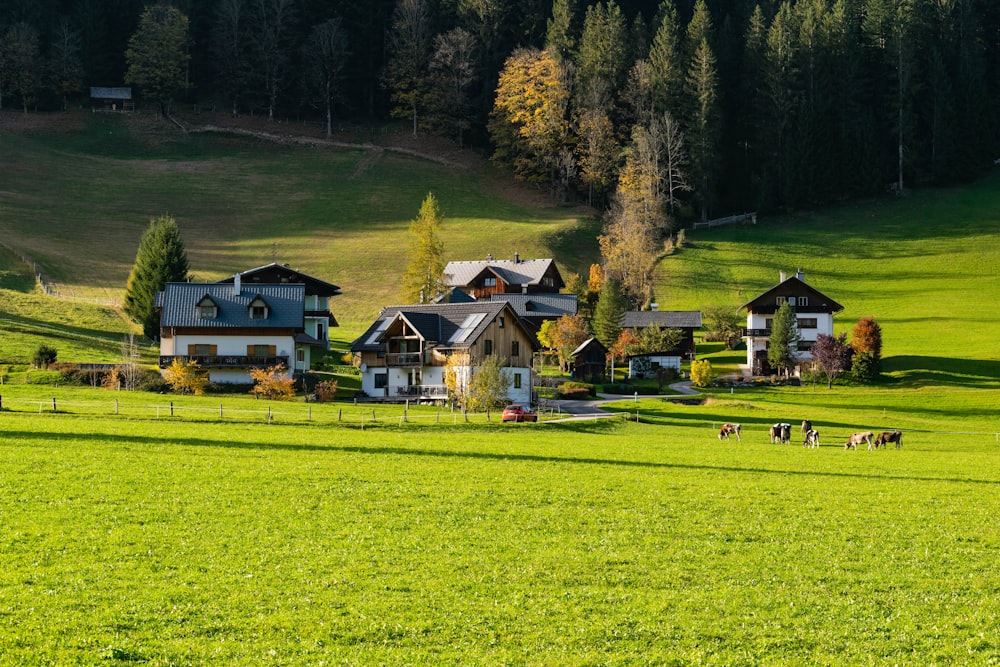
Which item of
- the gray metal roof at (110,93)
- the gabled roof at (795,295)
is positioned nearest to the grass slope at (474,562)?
the gabled roof at (795,295)

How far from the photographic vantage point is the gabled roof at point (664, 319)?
284 ft

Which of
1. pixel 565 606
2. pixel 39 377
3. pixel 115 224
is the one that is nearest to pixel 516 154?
pixel 115 224

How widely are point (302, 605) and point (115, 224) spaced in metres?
104

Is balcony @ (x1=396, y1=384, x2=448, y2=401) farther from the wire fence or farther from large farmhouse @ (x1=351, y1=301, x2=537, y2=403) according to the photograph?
the wire fence

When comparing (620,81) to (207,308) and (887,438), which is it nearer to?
(207,308)

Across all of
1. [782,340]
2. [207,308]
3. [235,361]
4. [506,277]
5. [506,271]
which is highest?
[506,271]

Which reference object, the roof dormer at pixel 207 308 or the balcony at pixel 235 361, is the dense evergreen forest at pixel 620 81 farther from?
the roof dormer at pixel 207 308

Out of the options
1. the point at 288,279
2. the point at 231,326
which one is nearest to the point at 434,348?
the point at 231,326

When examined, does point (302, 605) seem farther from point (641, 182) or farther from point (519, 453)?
point (641, 182)

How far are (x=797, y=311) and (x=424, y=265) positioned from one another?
104ft

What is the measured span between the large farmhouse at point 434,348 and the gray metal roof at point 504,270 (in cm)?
2914

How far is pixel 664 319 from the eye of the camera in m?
87.4

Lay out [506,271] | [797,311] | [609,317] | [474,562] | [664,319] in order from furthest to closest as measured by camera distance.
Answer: [506,271]
[664,319]
[797,311]
[609,317]
[474,562]

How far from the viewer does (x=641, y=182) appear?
367ft
